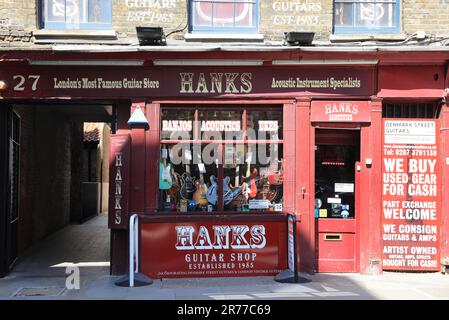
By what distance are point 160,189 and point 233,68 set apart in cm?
238

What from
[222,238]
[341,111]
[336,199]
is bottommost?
[222,238]

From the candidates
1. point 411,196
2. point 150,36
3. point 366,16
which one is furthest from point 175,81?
point 411,196

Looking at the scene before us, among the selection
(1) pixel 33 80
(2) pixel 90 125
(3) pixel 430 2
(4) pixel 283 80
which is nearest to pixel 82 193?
(2) pixel 90 125

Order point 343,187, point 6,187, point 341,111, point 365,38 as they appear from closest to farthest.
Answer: point 6,187 → point 341,111 → point 365,38 → point 343,187

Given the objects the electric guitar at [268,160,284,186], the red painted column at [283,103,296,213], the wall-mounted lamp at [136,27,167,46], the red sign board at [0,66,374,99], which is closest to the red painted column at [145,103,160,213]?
the red sign board at [0,66,374,99]

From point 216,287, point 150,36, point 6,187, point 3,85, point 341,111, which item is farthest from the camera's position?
point 341,111

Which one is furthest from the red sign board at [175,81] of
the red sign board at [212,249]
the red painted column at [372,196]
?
the red sign board at [212,249]

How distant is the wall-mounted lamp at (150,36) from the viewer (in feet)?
27.7

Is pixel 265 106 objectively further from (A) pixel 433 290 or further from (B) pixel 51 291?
(B) pixel 51 291

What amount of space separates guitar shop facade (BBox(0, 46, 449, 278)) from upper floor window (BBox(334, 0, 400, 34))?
0.84m

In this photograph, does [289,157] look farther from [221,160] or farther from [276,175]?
[221,160]

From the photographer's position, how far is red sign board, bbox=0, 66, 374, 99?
8.78m

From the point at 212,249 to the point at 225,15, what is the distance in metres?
4.05

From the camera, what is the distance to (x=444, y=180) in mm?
8984
